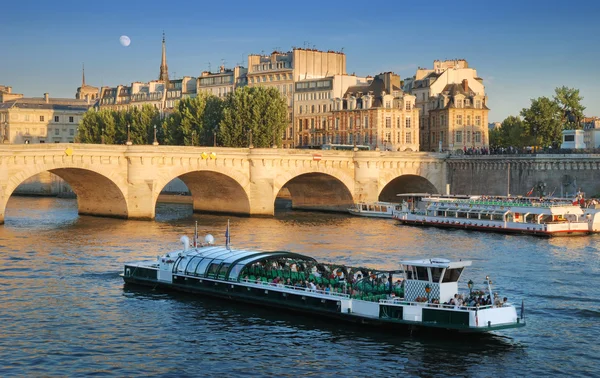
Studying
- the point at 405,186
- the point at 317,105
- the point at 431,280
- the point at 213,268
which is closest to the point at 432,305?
the point at 431,280

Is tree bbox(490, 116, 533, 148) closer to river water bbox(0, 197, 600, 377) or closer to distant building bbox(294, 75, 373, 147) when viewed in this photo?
distant building bbox(294, 75, 373, 147)

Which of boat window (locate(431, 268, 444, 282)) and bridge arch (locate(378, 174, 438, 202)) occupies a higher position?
→ bridge arch (locate(378, 174, 438, 202))

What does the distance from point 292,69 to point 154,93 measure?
4085cm

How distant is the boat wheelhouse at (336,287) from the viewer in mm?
38969

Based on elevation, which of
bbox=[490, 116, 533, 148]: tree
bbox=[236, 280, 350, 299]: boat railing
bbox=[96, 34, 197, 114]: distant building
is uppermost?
bbox=[96, 34, 197, 114]: distant building

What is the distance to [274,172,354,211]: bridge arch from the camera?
10400cm

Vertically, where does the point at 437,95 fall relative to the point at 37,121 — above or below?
above

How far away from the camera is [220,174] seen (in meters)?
94.1

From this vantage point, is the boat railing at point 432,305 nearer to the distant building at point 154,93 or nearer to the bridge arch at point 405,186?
the bridge arch at point 405,186

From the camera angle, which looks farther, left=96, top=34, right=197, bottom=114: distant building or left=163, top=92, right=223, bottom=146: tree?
left=96, top=34, right=197, bottom=114: distant building

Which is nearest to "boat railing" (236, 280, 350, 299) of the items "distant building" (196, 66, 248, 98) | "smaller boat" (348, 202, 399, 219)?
"smaller boat" (348, 202, 399, 219)

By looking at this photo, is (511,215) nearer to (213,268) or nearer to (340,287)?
(213,268)

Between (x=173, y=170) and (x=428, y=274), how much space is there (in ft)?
172

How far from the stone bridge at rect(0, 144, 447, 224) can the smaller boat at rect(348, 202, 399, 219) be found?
4.92 feet
